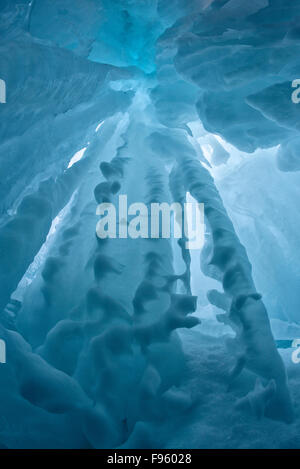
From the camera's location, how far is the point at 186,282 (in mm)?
2975

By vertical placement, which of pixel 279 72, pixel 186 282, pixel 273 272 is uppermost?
pixel 279 72

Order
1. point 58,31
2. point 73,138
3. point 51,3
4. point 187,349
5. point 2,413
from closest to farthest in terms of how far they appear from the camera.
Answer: point 2,413, point 187,349, point 51,3, point 58,31, point 73,138

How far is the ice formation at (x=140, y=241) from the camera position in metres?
2.39

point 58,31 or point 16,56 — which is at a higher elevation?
point 58,31

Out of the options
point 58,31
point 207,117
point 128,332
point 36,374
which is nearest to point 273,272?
point 207,117

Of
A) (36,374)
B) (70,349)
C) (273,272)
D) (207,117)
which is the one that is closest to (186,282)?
(70,349)

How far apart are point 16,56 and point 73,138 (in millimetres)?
1515

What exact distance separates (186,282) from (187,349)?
687 millimetres

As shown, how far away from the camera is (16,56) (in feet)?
10.7

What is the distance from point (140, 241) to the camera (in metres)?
3.50

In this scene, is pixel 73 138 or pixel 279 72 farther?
pixel 73 138

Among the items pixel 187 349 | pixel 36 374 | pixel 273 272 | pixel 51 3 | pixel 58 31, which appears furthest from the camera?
pixel 273 272

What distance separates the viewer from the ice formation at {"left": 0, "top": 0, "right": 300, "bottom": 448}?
2.39 meters

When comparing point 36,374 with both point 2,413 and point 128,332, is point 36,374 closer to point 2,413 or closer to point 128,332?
point 2,413
